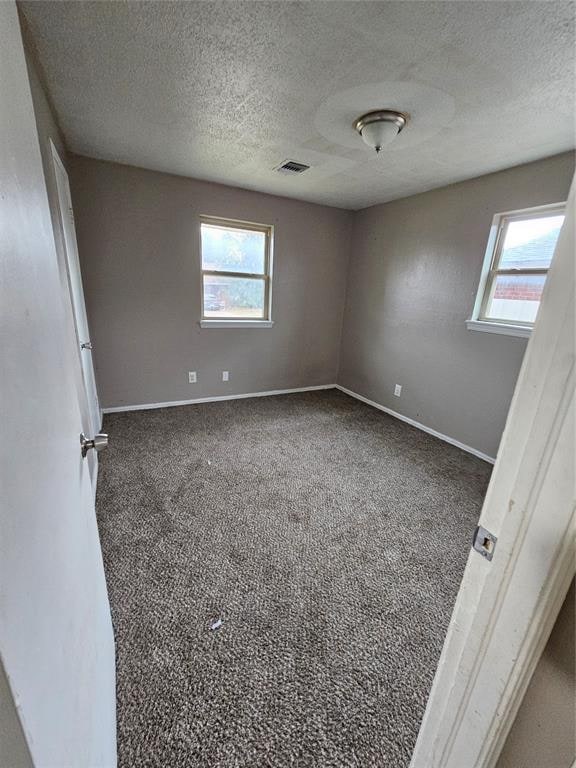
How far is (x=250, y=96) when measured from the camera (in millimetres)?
1753

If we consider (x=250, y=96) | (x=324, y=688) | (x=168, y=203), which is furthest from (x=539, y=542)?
(x=168, y=203)

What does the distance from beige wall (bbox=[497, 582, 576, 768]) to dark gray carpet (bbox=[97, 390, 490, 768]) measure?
2.40ft

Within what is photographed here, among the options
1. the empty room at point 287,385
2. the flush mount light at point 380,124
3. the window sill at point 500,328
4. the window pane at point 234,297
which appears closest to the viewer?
the empty room at point 287,385

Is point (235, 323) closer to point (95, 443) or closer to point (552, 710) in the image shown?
point (95, 443)

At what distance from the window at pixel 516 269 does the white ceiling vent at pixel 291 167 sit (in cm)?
165

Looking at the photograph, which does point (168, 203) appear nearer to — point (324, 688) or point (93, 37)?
point (93, 37)

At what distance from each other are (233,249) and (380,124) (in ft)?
6.71

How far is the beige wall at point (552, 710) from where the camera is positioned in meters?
0.46

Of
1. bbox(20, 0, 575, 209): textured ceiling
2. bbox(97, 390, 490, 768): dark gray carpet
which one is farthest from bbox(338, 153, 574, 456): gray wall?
bbox(97, 390, 490, 768): dark gray carpet

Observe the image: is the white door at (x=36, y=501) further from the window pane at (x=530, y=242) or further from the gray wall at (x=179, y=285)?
the window pane at (x=530, y=242)

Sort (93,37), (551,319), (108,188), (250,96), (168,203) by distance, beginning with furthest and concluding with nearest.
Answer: (168,203), (108,188), (250,96), (93,37), (551,319)

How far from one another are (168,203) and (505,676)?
3733 millimetres

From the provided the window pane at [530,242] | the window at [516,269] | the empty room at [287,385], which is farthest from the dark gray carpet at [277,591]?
Answer: the window pane at [530,242]

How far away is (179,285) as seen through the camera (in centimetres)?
333
